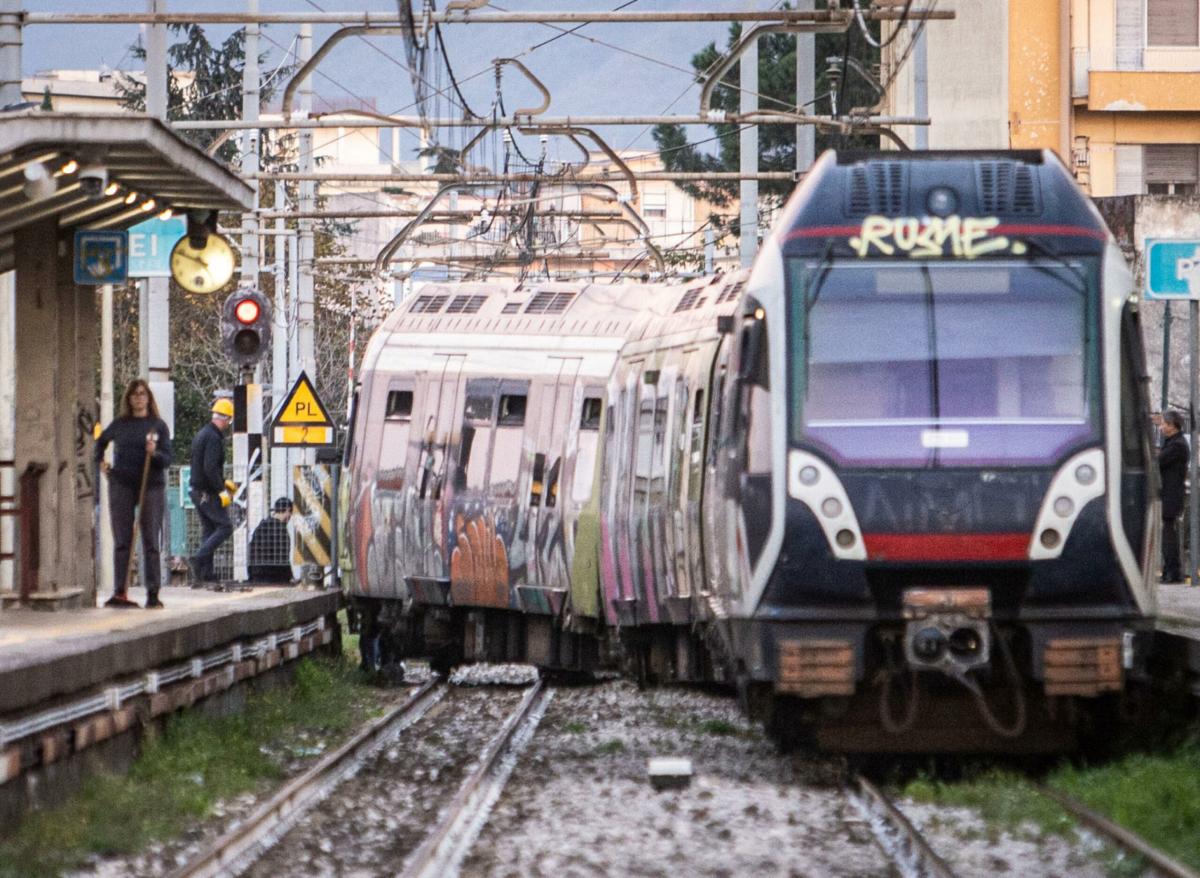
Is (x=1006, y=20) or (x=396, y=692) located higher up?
(x=1006, y=20)

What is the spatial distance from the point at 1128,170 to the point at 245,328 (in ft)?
61.4

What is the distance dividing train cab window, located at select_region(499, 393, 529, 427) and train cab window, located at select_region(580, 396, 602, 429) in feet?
2.88

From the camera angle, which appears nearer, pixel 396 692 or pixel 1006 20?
pixel 396 692

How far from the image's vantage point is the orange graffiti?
787 inches

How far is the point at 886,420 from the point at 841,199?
126 centimetres

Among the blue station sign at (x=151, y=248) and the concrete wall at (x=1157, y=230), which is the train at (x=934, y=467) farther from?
the concrete wall at (x=1157, y=230)

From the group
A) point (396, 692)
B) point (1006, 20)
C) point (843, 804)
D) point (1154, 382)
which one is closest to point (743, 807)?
point (843, 804)

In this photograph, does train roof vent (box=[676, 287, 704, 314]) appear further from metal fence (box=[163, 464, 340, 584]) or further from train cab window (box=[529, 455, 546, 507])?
metal fence (box=[163, 464, 340, 584])

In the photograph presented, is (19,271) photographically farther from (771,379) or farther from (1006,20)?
(1006,20)

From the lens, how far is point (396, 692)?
67.2 feet

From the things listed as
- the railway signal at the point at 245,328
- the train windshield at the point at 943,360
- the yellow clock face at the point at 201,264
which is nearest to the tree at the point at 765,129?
the railway signal at the point at 245,328

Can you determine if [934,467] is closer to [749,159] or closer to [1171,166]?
[749,159]

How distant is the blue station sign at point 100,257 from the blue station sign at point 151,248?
10.6 feet

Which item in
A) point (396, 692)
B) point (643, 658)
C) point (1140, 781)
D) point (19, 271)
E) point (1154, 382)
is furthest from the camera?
point (1154, 382)
